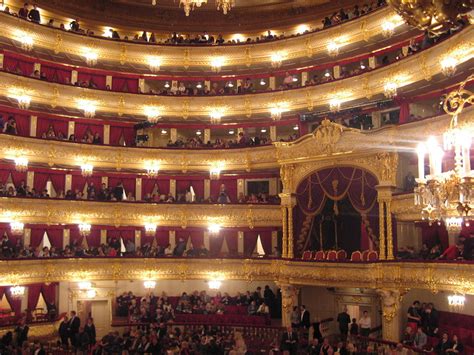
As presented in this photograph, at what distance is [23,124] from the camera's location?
1049 inches

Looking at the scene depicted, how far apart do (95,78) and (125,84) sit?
5.83 feet

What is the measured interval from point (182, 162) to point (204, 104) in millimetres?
3748

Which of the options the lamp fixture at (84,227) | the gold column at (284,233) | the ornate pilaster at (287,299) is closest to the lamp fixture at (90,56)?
the lamp fixture at (84,227)

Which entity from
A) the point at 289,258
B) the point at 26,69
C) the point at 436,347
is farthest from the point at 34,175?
the point at 436,347

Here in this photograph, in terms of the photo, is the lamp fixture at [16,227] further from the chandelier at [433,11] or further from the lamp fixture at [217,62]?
the chandelier at [433,11]

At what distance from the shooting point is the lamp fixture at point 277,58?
29.6 meters

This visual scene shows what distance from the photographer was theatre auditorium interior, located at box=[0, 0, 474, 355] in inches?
795

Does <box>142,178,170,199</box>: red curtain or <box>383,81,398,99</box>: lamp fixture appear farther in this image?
<box>142,178,170,199</box>: red curtain

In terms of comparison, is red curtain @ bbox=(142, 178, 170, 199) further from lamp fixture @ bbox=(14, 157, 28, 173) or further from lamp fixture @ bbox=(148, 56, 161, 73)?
lamp fixture @ bbox=(14, 157, 28, 173)

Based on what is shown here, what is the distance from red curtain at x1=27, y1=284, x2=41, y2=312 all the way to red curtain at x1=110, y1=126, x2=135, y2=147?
906 centimetres

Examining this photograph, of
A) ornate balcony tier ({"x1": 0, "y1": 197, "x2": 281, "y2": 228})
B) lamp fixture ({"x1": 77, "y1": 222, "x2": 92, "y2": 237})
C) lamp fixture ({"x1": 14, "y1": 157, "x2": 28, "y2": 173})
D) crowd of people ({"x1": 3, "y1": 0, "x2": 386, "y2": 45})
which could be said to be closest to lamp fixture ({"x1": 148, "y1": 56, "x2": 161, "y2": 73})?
crowd of people ({"x1": 3, "y1": 0, "x2": 386, "y2": 45})

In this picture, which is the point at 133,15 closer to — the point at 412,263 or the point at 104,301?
the point at 104,301

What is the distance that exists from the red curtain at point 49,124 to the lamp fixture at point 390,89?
17.0 m

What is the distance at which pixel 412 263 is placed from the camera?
64.3 ft
